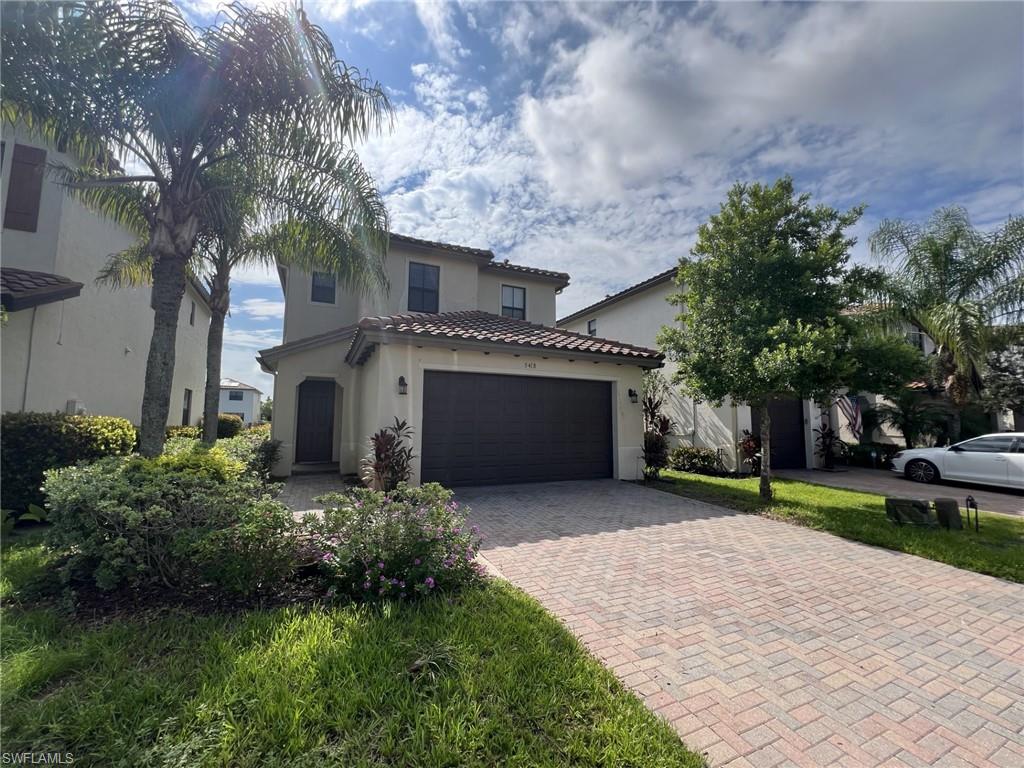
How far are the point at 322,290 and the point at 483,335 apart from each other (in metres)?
8.66

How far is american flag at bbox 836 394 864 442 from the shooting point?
681 inches

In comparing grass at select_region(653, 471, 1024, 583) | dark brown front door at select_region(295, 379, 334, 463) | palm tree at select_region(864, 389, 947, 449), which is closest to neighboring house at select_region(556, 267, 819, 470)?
grass at select_region(653, 471, 1024, 583)

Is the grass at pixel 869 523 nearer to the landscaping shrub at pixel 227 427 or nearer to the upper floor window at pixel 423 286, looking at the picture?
the upper floor window at pixel 423 286

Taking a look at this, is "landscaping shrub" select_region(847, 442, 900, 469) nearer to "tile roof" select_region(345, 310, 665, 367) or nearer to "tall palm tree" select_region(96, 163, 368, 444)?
"tile roof" select_region(345, 310, 665, 367)

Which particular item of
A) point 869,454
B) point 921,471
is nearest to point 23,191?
point 921,471

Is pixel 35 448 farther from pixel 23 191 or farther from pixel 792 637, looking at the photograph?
pixel 792 637

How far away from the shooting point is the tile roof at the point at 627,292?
1570 cm

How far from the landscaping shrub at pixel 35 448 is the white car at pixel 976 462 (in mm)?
20492

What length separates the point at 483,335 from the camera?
1044 cm

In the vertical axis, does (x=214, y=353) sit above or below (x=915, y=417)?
above

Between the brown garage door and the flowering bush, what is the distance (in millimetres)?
5326

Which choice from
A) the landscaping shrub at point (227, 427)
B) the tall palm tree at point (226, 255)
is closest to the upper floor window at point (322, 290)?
the tall palm tree at point (226, 255)

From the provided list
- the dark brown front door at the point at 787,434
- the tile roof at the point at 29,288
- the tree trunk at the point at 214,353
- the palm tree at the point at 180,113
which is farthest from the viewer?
the dark brown front door at the point at 787,434

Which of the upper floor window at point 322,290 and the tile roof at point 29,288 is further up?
the upper floor window at point 322,290
